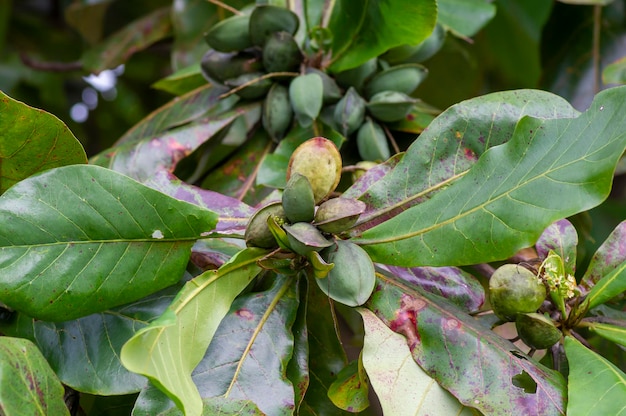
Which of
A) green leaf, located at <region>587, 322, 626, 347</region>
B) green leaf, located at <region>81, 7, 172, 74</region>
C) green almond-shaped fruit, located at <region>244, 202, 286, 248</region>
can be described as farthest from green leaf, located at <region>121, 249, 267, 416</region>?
green leaf, located at <region>81, 7, 172, 74</region>

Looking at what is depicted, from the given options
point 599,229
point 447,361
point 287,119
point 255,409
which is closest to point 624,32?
point 599,229

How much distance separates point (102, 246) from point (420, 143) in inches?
13.1

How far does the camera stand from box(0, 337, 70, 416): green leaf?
589 mm

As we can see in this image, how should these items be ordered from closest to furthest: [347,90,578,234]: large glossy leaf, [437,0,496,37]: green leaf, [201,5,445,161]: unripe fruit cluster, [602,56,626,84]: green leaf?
[347,90,578,234]: large glossy leaf
[201,5,445,161]: unripe fruit cluster
[602,56,626,84]: green leaf
[437,0,496,37]: green leaf

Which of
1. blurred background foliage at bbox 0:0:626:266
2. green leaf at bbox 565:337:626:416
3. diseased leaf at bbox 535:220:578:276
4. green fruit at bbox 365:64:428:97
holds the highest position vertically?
green fruit at bbox 365:64:428:97

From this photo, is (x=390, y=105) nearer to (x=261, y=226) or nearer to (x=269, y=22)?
(x=269, y=22)

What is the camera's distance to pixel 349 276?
679 mm

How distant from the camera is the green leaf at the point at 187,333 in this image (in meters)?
0.55

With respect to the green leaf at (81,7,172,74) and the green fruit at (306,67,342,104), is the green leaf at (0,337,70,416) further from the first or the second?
the green leaf at (81,7,172,74)

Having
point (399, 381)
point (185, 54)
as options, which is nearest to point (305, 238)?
point (399, 381)

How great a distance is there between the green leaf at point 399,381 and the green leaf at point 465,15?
730mm

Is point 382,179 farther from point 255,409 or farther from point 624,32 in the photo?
point 624,32

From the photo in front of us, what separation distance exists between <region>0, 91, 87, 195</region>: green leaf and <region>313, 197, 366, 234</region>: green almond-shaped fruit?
0.27m

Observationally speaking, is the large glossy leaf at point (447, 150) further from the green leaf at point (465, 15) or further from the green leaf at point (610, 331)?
the green leaf at point (465, 15)
